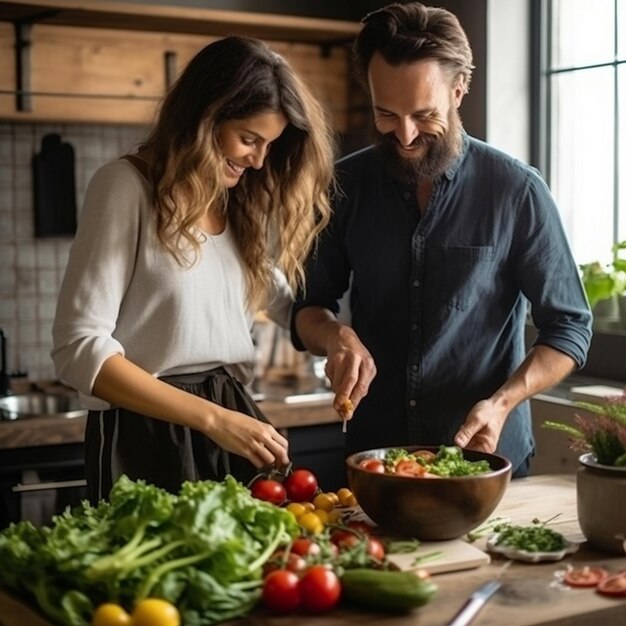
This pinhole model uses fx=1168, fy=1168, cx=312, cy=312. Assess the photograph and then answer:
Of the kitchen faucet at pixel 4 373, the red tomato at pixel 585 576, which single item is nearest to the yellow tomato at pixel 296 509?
the red tomato at pixel 585 576

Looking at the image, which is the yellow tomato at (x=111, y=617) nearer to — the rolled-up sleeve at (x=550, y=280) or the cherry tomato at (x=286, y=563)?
the cherry tomato at (x=286, y=563)

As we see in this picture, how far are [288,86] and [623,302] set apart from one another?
67.9 inches

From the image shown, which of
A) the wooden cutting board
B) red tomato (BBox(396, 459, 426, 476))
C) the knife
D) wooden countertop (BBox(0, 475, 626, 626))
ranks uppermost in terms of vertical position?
red tomato (BBox(396, 459, 426, 476))

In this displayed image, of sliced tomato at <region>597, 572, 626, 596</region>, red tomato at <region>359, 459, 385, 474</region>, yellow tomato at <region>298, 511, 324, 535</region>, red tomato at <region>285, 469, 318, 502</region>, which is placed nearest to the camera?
sliced tomato at <region>597, 572, 626, 596</region>

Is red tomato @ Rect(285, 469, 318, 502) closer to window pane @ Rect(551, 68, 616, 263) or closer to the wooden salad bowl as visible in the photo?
the wooden salad bowl

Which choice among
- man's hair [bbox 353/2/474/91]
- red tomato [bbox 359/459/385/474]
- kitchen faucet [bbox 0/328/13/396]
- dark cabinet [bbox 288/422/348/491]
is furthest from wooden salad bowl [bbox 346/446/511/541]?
kitchen faucet [bbox 0/328/13/396]

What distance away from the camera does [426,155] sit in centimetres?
251

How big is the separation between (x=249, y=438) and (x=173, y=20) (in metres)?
2.18

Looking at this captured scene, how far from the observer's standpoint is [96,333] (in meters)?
2.17

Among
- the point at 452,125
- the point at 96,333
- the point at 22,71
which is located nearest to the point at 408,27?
the point at 452,125

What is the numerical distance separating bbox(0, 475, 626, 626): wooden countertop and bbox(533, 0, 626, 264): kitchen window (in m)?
A: 2.07

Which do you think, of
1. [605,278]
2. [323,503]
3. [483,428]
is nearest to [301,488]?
[323,503]

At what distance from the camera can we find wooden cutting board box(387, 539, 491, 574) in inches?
72.0

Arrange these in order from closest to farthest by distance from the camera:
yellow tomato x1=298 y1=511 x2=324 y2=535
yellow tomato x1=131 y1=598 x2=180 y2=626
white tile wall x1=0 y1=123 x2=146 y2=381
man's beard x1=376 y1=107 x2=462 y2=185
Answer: yellow tomato x1=131 y1=598 x2=180 y2=626
yellow tomato x1=298 y1=511 x2=324 y2=535
man's beard x1=376 y1=107 x2=462 y2=185
white tile wall x1=0 y1=123 x2=146 y2=381
